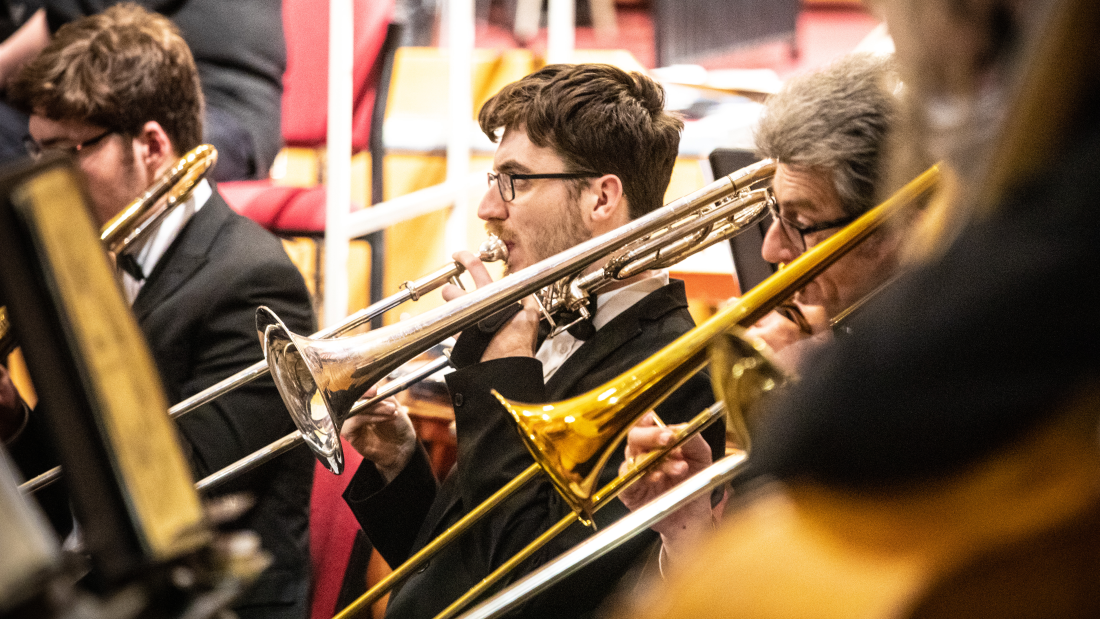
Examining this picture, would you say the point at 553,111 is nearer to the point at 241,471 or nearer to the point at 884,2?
the point at 241,471

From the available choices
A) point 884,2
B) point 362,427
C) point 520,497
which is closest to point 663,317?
point 520,497

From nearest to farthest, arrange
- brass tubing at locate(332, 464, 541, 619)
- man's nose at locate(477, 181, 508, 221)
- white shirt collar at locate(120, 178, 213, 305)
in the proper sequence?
brass tubing at locate(332, 464, 541, 619) → man's nose at locate(477, 181, 508, 221) → white shirt collar at locate(120, 178, 213, 305)

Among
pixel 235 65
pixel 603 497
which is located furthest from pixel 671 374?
pixel 235 65

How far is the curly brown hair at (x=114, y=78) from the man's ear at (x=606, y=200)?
46.2 inches

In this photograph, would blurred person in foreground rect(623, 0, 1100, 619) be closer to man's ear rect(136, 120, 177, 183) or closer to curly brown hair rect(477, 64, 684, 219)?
curly brown hair rect(477, 64, 684, 219)

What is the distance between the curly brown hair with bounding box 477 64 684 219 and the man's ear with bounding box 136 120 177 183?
958mm

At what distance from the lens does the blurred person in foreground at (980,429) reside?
33cm

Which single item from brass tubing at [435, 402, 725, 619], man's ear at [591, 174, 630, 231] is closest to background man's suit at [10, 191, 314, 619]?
brass tubing at [435, 402, 725, 619]

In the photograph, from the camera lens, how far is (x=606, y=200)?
5.34 ft

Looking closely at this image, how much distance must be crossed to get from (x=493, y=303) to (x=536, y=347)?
30 cm

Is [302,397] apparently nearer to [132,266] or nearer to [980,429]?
[132,266]

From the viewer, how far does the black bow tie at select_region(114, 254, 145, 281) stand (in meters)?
1.96

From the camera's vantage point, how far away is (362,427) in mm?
1685

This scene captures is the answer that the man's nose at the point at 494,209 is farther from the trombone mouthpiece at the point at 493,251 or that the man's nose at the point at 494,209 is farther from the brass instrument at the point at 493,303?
the brass instrument at the point at 493,303
